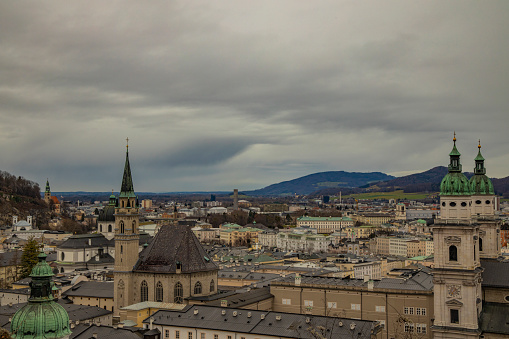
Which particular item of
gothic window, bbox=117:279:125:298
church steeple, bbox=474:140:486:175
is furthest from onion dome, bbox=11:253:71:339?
church steeple, bbox=474:140:486:175

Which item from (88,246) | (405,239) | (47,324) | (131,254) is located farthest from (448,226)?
A: (405,239)

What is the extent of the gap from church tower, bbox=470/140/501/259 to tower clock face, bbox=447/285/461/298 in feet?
38.3

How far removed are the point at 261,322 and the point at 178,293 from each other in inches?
851

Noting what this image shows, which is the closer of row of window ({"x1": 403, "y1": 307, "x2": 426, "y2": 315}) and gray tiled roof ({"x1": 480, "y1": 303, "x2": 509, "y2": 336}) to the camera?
gray tiled roof ({"x1": 480, "y1": 303, "x2": 509, "y2": 336})

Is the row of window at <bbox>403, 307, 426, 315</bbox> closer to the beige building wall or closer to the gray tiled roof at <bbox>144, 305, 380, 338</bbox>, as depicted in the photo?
the beige building wall

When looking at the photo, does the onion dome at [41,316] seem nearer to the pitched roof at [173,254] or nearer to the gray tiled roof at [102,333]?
the gray tiled roof at [102,333]

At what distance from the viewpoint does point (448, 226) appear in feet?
175

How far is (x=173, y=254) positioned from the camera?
75562 millimetres

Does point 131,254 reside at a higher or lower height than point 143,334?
higher

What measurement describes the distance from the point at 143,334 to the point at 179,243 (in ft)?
64.6

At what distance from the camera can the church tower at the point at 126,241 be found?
251 ft

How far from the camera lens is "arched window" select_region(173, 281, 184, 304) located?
74.0m

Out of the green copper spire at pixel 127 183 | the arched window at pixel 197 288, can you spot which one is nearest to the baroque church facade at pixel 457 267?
the arched window at pixel 197 288

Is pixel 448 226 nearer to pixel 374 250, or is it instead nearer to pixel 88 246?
pixel 88 246
